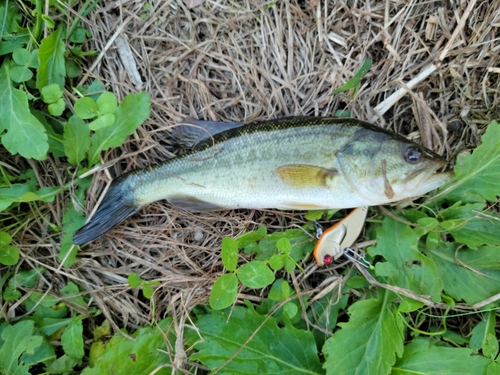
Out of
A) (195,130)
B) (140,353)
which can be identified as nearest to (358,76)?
(195,130)

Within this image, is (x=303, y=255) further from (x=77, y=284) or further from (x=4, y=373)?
(x=4, y=373)

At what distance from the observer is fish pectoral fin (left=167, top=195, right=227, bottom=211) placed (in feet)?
11.0

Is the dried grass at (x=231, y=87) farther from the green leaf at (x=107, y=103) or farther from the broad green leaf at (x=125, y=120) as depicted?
the green leaf at (x=107, y=103)

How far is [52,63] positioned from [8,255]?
170 centimetres

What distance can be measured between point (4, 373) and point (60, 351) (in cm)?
45

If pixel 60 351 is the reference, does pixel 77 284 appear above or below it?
above

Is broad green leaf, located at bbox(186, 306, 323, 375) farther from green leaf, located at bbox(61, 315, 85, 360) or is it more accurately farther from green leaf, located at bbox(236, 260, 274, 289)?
green leaf, located at bbox(61, 315, 85, 360)

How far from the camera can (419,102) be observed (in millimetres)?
3412

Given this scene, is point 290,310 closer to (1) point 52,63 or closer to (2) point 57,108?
(2) point 57,108

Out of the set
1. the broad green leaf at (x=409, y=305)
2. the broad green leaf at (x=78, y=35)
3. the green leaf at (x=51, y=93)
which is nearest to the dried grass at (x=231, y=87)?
the broad green leaf at (x=78, y=35)

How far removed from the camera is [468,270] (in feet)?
10.5

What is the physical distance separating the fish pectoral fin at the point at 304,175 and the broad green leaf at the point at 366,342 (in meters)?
1.01

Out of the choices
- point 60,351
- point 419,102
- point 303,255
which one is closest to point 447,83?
point 419,102

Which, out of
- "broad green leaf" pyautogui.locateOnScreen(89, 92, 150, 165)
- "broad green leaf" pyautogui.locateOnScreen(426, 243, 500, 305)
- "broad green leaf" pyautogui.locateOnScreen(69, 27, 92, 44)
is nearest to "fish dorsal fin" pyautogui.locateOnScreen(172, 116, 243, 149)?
"broad green leaf" pyautogui.locateOnScreen(89, 92, 150, 165)
